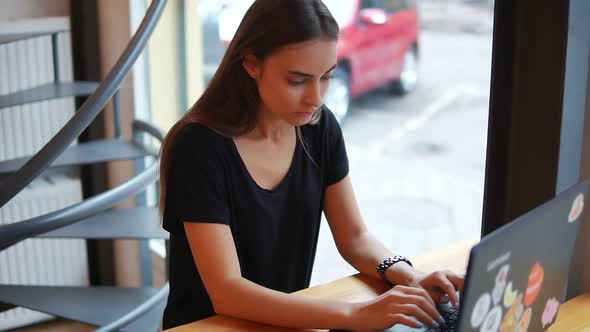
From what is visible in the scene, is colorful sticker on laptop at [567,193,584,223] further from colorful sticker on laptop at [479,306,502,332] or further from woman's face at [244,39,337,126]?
woman's face at [244,39,337,126]

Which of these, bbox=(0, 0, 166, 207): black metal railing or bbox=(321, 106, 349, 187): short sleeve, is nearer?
bbox=(321, 106, 349, 187): short sleeve

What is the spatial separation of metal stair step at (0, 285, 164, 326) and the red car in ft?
3.91

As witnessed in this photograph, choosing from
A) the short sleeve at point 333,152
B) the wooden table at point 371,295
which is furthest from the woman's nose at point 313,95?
the wooden table at point 371,295

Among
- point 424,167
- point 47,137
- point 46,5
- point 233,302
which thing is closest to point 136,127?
point 47,137

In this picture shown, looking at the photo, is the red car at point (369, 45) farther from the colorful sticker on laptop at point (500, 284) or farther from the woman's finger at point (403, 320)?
the colorful sticker on laptop at point (500, 284)

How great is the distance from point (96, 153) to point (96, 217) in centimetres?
26

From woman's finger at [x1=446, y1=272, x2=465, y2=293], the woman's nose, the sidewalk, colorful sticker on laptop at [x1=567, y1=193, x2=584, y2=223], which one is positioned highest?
the sidewalk

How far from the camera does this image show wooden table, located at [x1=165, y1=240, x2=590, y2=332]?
1571 mm

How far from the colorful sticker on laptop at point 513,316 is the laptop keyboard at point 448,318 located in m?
0.18

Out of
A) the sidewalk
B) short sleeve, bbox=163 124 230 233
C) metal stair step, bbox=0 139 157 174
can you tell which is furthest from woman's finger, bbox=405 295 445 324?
metal stair step, bbox=0 139 157 174

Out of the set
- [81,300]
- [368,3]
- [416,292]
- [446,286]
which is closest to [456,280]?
[446,286]

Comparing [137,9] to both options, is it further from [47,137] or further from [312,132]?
[312,132]

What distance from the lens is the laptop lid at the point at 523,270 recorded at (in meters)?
1.15

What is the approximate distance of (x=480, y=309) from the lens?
119cm
